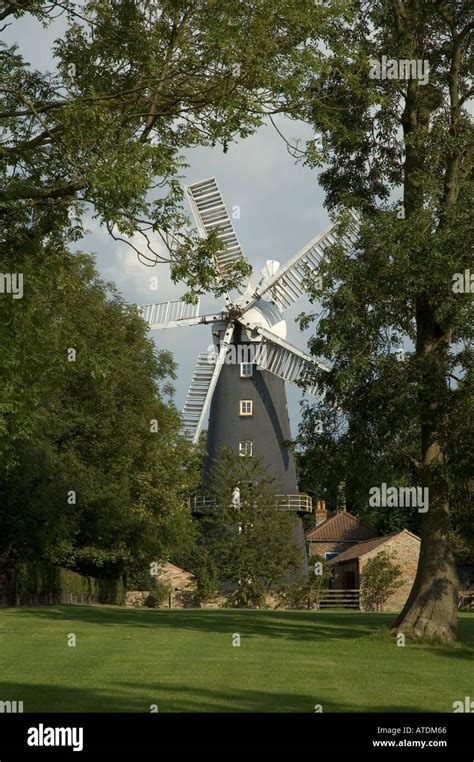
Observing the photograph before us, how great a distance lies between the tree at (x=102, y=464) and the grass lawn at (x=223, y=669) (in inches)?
461

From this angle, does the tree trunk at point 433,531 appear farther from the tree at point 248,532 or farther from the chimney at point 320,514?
the chimney at point 320,514

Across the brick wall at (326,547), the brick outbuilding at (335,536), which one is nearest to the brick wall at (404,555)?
the brick outbuilding at (335,536)

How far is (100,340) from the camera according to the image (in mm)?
49312

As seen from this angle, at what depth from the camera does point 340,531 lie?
8331cm

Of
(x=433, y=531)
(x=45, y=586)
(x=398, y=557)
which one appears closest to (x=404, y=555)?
(x=398, y=557)

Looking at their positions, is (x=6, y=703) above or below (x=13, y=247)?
below

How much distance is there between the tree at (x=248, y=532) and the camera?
2119 inches

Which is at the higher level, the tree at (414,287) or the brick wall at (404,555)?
the tree at (414,287)

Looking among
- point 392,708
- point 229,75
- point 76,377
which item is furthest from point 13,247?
point 76,377

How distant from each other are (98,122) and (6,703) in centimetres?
882

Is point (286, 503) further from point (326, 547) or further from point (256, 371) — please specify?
point (326, 547)

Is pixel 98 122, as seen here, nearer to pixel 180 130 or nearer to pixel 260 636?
pixel 180 130
